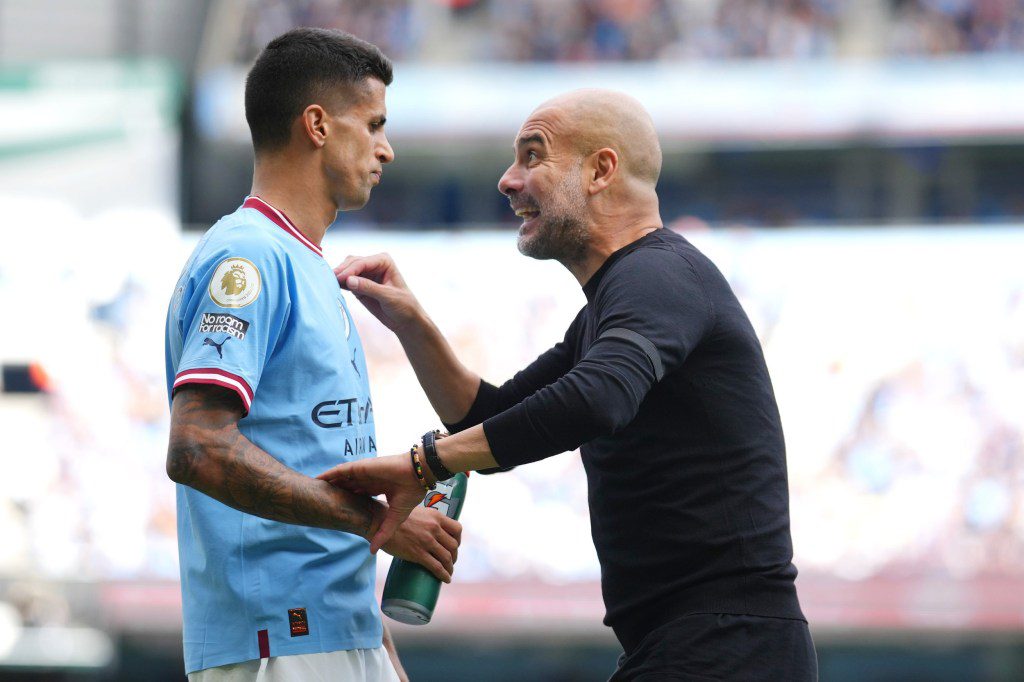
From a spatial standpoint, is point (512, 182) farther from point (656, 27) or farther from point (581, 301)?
point (656, 27)

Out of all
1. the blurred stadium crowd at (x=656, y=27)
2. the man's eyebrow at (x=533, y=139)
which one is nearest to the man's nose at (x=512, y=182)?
the man's eyebrow at (x=533, y=139)

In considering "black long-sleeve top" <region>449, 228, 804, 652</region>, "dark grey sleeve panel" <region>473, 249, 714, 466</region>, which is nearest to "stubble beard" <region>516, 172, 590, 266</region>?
"black long-sleeve top" <region>449, 228, 804, 652</region>

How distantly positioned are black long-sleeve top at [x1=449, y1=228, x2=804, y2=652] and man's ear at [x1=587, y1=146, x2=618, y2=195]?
1.17 ft

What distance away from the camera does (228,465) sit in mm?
2912

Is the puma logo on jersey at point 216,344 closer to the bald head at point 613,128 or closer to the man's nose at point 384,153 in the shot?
the man's nose at point 384,153

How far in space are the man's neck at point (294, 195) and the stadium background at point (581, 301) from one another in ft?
33.3

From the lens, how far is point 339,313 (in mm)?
3389

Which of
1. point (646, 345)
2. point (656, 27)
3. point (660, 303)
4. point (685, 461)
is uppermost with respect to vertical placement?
point (656, 27)

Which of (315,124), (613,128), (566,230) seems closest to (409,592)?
(566,230)

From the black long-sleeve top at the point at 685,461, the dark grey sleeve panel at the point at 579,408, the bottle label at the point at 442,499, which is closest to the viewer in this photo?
the dark grey sleeve panel at the point at 579,408

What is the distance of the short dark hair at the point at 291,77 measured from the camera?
11.3ft

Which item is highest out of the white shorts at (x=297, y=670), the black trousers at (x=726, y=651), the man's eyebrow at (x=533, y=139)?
the man's eyebrow at (x=533, y=139)

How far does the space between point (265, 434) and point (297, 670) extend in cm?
55

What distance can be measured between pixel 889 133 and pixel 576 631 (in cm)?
709
